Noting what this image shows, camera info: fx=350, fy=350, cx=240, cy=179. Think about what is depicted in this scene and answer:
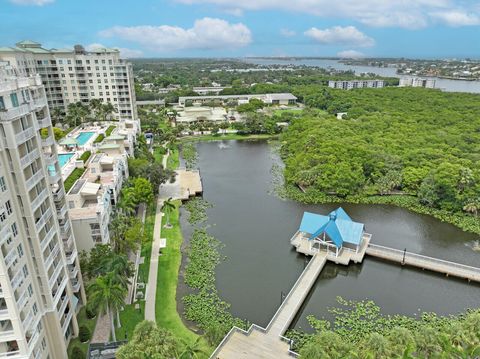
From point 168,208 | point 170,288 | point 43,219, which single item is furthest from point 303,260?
point 43,219

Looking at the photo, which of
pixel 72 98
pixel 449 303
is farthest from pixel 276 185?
pixel 72 98

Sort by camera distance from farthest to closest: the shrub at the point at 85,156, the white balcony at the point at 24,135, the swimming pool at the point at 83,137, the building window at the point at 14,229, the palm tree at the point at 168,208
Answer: the swimming pool at the point at 83,137 < the palm tree at the point at 168,208 < the shrub at the point at 85,156 < the building window at the point at 14,229 < the white balcony at the point at 24,135

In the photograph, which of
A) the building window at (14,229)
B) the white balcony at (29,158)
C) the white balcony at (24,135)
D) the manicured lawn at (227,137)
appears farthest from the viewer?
the manicured lawn at (227,137)

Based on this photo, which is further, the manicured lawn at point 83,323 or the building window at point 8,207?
the manicured lawn at point 83,323

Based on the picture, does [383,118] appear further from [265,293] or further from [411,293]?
[265,293]

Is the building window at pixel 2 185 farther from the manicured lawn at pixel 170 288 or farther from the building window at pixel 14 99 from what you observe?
the manicured lawn at pixel 170 288

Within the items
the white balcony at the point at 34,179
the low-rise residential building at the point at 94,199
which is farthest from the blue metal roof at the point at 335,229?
the white balcony at the point at 34,179

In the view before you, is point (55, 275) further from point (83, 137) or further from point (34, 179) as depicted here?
point (83, 137)
